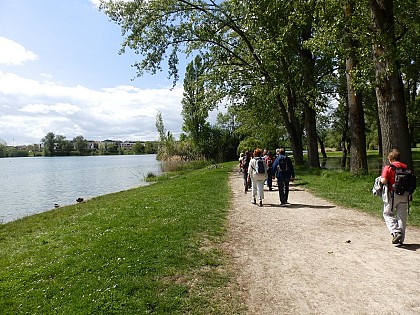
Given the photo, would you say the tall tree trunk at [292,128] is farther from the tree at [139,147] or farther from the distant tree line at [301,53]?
the tree at [139,147]

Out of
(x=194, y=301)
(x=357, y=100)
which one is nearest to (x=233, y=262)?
(x=194, y=301)

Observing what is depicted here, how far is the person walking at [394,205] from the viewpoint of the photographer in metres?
6.95

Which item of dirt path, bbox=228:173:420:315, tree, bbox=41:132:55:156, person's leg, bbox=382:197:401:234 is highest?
tree, bbox=41:132:55:156

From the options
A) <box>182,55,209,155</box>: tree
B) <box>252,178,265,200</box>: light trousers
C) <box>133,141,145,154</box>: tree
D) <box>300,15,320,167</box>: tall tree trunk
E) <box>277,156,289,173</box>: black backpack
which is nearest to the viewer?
<box>252,178,265,200</box>: light trousers

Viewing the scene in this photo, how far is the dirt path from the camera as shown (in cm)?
474

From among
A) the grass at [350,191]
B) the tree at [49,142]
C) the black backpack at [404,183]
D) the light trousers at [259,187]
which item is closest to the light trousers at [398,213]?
the black backpack at [404,183]

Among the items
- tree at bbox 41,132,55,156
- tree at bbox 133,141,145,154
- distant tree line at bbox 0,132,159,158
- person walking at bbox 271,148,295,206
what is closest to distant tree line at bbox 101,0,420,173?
person walking at bbox 271,148,295,206

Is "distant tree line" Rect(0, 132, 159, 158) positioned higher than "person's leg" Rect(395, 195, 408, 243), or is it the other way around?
"distant tree line" Rect(0, 132, 159, 158)

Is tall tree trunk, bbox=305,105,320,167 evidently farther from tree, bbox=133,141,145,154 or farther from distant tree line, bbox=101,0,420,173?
tree, bbox=133,141,145,154

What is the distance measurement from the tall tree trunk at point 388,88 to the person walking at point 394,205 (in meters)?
5.12

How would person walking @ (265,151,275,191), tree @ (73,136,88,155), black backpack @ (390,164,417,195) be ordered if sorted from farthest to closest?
tree @ (73,136,88,155) → person walking @ (265,151,275,191) → black backpack @ (390,164,417,195)

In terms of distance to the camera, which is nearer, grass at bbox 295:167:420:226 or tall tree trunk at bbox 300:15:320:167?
grass at bbox 295:167:420:226

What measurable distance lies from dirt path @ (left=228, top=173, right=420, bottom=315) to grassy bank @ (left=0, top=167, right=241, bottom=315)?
520 millimetres

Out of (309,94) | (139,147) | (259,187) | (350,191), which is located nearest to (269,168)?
(350,191)
